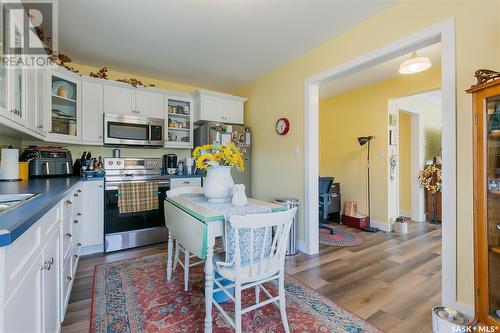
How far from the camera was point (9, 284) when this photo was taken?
715mm

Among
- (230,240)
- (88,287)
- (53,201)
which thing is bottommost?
(88,287)

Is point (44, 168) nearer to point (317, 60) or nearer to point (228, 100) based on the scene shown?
point (228, 100)

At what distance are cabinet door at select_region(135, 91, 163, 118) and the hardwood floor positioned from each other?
1.90m

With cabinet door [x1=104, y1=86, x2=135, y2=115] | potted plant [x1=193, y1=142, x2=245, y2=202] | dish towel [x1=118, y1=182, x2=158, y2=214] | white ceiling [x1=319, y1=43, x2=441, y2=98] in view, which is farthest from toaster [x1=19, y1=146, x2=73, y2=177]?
white ceiling [x1=319, y1=43, x2=441, y2=98]

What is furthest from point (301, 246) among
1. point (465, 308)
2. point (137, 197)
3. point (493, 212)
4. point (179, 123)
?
point (179, 123)

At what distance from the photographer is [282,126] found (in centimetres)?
337

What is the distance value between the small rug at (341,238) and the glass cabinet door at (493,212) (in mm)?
1860

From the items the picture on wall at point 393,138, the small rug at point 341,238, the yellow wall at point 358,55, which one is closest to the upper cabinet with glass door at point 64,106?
the yellow wall at point 358,55

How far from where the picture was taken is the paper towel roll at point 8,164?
2.06 meters

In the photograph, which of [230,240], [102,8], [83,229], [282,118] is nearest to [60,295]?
→ [230,240]

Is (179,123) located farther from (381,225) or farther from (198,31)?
(381,225)

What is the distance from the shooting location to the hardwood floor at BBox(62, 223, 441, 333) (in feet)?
5.61

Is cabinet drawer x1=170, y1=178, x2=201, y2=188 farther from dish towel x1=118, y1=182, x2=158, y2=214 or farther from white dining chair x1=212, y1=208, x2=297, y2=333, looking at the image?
white dining chair x1=212, y1=208, x2=297, y2=333

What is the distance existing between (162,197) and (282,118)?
2.02 metres
